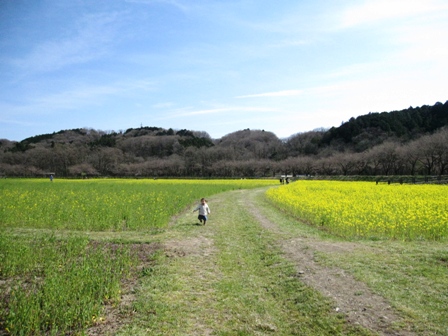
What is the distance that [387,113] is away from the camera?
10869cm

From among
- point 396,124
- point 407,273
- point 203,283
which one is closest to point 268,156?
point 396,124

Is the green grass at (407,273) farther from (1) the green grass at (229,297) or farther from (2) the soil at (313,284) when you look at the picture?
(1) the green grass at (229,297)

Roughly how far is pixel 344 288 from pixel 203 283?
3.32 meters

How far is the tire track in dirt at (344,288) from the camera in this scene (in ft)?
17.9

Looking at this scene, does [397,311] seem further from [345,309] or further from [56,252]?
[56,252]

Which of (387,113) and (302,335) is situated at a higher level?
(387,113)

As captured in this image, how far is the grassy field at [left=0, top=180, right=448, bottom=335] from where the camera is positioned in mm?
5449

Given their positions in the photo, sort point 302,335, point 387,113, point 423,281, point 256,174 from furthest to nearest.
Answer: point 387,113 < point 256,174 < point 423,281 < point 302,335

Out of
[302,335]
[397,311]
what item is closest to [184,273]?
[302,335]

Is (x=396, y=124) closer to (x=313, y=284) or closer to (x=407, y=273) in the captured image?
(x=407, y=273)

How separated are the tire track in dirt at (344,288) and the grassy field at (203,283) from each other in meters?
0.09

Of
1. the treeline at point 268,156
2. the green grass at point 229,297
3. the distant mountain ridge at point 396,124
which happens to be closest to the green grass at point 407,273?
the green grass at point 229,297

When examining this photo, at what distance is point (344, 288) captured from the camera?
6.96 metres

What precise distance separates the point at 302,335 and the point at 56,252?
25.6ft
